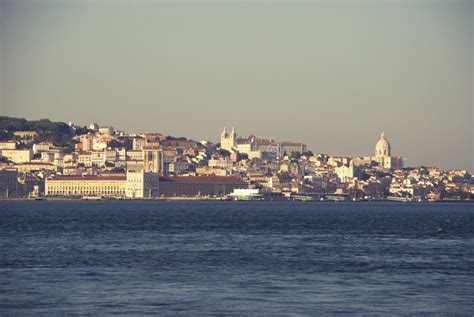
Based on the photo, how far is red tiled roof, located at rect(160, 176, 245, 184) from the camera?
166m

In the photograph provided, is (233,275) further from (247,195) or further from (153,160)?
(153,160)

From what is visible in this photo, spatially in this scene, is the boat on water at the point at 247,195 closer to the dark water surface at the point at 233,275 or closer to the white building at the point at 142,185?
the white building at the point at 142,185

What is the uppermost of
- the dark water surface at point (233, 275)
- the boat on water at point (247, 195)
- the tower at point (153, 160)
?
the tower at point (153, 160)

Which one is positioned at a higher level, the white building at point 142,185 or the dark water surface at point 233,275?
the white building at point 142,185

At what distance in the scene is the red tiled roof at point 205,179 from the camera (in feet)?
546

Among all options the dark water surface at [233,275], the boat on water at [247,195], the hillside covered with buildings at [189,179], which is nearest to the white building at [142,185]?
the hillside covered with buildings at [189,179]

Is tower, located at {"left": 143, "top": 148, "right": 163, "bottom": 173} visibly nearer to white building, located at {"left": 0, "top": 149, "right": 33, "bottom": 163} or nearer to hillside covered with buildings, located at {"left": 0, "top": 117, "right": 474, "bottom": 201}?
hillside covered with buildings, located at {"left": 0, "top": 117, "right": 474, "bottom": 201}

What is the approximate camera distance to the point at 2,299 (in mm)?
22672

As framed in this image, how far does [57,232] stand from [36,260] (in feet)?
53.5

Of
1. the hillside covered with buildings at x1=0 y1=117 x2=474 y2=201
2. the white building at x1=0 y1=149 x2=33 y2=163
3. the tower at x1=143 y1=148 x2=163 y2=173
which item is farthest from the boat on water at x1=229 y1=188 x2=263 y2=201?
the white building at x1=0 y1=149 x2=33 y2=163

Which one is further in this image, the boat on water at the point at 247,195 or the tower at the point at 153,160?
the tower at the point at 153,160

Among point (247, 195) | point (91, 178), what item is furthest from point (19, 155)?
point (247, 195)

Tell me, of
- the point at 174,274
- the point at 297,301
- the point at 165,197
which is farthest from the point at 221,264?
the point at 165,197

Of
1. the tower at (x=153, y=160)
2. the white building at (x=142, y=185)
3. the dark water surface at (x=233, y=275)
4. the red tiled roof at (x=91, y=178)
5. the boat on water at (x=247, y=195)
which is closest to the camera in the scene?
the dark water surface at (x=233, y=275)
